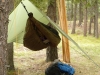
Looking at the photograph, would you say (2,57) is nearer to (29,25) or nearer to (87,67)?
(29,25)

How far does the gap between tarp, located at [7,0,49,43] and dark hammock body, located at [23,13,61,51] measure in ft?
1.13

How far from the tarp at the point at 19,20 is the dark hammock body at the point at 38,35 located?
0.34m

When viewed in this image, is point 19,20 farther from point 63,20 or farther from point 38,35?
point 63,20

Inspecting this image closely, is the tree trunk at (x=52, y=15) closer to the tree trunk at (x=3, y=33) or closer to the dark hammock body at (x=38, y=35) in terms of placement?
the dark hammock body at (x=38, y=35)

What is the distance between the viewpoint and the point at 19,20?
552 centimetres

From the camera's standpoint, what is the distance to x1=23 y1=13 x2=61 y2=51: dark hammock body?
500 centimetres

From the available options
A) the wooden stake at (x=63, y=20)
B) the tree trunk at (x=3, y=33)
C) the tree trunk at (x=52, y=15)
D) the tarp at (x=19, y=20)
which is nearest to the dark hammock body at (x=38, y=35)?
the tarp at (x=19, y=20)

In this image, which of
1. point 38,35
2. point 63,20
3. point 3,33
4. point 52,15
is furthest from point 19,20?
point 3,33

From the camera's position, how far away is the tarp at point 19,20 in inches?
214

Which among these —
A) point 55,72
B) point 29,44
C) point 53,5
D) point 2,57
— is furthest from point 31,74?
point 2,57

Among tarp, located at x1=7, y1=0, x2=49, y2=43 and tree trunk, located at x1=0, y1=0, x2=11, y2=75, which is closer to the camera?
tree trunk, located at x1=0, y1=0, x2=11, y2=75

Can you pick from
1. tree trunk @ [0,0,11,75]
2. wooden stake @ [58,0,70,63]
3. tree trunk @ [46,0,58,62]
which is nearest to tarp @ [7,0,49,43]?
wooden stake @ [58,0,70,63]

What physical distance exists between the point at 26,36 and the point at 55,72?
108cm

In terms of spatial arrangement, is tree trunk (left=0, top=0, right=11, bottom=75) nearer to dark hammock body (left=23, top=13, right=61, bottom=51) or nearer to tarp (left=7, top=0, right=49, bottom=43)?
dark hammock body (left=23, top=13, right=61, bottom=51)
